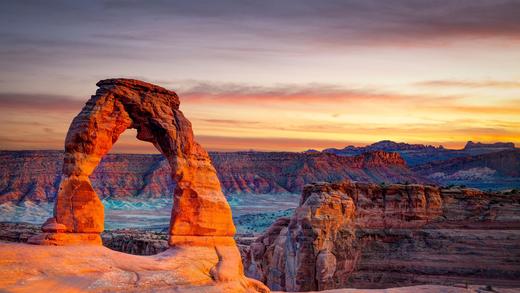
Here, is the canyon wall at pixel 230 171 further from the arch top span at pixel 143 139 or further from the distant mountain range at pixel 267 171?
the arch top span at pixel 143 139

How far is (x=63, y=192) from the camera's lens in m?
21.1

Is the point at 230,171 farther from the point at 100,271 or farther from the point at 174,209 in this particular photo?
the point at 100,271

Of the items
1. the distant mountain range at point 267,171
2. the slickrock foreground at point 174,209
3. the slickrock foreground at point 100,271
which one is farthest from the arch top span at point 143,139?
the distant mountain range at point 267,171

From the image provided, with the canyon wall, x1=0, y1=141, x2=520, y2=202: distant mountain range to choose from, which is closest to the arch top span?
the canyon wall

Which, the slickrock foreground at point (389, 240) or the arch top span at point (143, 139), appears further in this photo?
the slickrock foreground at point (389, 240)

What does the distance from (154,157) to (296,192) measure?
32901 millimetres

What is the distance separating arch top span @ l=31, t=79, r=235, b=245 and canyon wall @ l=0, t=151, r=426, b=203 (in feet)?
376

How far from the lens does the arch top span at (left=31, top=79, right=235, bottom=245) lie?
21203mm

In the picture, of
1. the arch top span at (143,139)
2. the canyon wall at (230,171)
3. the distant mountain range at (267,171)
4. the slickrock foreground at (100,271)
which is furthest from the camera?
the distant mountain range at (267,171)

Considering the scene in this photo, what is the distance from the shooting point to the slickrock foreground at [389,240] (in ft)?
117

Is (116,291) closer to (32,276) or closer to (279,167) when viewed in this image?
(32,276)

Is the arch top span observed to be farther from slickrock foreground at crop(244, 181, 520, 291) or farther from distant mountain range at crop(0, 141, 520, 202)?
distant mountain range at crop(0, 141, 520, 202)

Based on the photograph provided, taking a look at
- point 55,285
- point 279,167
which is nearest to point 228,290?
point 55,285

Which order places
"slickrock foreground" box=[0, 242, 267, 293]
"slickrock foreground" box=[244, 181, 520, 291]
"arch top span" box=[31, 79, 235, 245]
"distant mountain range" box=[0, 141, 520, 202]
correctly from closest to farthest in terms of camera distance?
"slickrock foreground" box=[0, 242, 267, 293]
"arch top span" box=[31, 79, 235, 245]
"slickrock foreground" box=[244, 181, 520, 291]
"distant mountain range" box=[0, 141, 520, 202]
